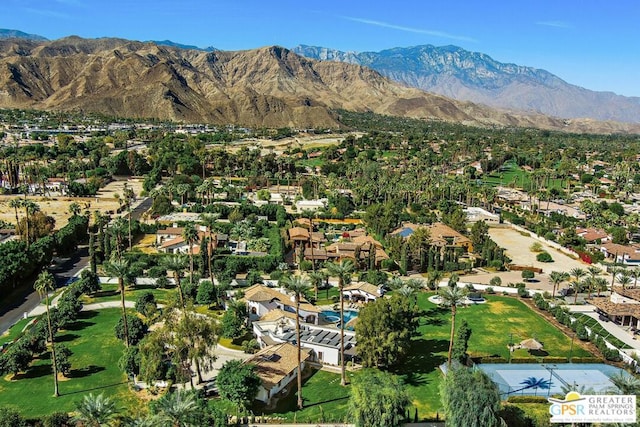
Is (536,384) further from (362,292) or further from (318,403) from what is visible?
(362,292)

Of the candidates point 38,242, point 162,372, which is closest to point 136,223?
point 38,242

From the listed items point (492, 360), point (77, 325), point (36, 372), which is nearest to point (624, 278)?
point (492, 360)

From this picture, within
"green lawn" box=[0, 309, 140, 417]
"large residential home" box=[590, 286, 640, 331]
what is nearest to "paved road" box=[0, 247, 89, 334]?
"green lawn" box=[0, 309, 140, 417]

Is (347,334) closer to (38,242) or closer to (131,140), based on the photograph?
(38,242)

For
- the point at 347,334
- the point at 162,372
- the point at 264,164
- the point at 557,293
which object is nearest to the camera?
the point at 162,372

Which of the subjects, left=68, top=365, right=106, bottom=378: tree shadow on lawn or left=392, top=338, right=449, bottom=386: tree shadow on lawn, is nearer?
left=68, top=365, right=106, bottom=378: tree shadow on lawn

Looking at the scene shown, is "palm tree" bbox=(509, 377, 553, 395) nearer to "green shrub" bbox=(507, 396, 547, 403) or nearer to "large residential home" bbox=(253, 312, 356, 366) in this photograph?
"green shrub" bbox=(507, 396, 547, 403)
